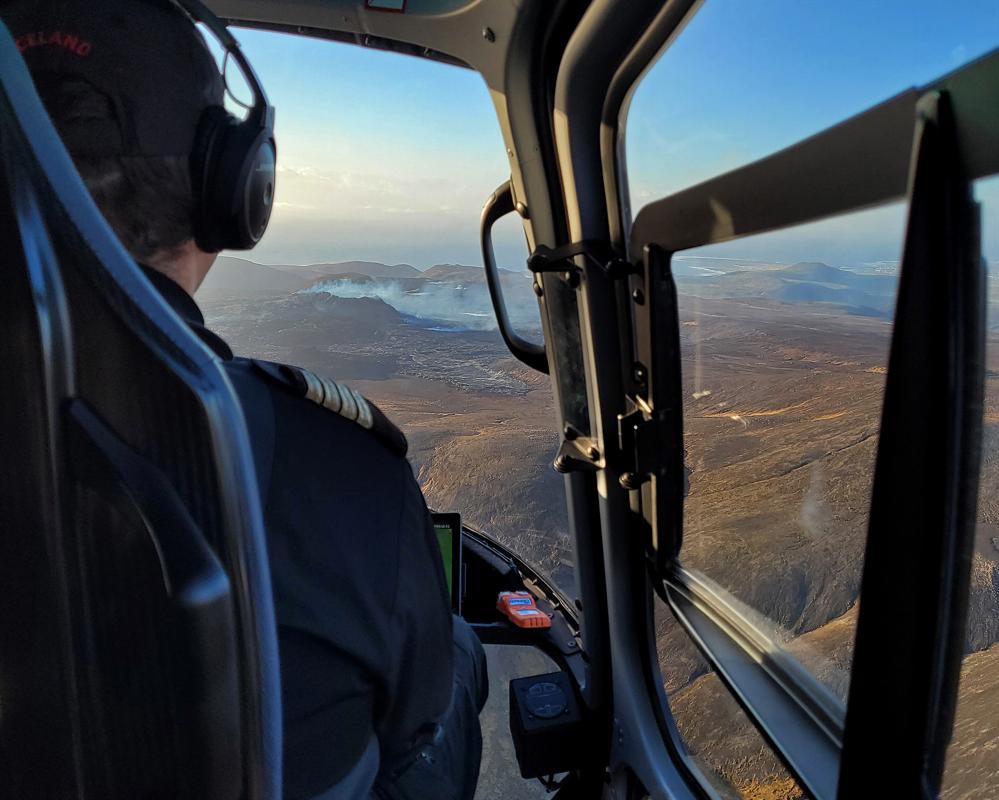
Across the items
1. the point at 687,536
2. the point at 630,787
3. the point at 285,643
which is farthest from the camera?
the point at 630,787

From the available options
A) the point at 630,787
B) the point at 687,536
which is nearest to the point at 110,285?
the point at 687,536

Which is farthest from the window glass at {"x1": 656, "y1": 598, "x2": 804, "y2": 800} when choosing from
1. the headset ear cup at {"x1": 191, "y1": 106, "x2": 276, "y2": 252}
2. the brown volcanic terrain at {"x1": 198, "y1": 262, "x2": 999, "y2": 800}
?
the headset ear cup at {"x1": 191, "y1": 106, "x2": 276, "y2": 252}

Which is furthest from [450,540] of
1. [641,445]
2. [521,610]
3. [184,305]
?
[184,305]

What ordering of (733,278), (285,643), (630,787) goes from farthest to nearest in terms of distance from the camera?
1. (630,787)
2. (733,278)
3. (285,643)

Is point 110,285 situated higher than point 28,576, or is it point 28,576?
point 110,285

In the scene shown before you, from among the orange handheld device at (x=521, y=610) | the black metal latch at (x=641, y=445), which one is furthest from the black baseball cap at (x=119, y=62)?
the orange handheld device at (x=521, y=610)

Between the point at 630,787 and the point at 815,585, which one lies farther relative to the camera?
the point at 630,787

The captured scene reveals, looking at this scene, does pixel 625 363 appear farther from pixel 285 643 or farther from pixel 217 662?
pixel 217 662
